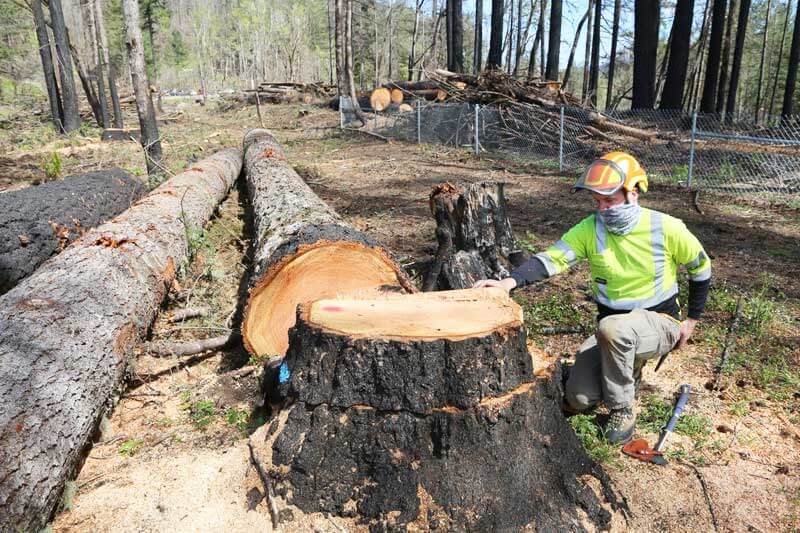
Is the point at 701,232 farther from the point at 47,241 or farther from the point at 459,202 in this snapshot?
the point at 47,241

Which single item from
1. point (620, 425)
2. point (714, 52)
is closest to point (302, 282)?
point (620, 425)

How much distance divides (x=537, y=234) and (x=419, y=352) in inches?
194

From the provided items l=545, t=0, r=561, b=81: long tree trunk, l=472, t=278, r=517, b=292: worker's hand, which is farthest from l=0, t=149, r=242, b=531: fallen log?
l=545, t=0, r=561, b=81: long tree trunk

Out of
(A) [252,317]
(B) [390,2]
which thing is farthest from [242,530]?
(B) [390,2]

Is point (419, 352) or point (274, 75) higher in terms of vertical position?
point (274, 75)

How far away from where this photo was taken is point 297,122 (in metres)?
21.9

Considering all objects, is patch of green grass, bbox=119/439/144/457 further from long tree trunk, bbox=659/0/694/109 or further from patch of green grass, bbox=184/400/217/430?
long tree trunk, bbox=659/0/694/109

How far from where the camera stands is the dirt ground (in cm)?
237

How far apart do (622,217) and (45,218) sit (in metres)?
5.50

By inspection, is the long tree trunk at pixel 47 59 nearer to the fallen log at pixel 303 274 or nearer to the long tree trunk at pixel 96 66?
the long tree trunk at pixel 96 66

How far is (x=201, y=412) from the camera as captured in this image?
335 centimetres

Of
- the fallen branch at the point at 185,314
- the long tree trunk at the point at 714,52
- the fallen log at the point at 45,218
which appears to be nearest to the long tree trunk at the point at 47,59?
the fallen log at the point at 45,218

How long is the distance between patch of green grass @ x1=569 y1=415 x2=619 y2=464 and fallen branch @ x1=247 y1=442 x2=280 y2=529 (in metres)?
1.59

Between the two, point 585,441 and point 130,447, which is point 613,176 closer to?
point 585,441
